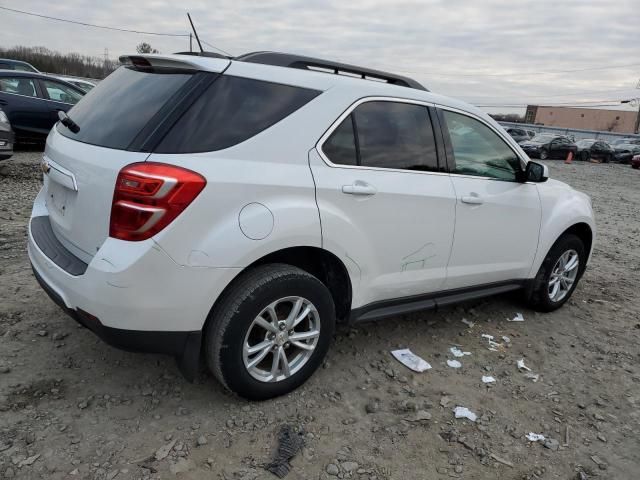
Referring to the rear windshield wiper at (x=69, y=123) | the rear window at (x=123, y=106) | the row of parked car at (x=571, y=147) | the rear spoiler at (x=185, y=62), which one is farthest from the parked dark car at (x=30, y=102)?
the row of parked car at (x=571, y=147)

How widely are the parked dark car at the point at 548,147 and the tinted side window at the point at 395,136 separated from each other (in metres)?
24.6

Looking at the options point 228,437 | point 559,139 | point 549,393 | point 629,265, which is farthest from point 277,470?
point 559,139

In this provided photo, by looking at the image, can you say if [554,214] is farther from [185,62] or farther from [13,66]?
[13,66]

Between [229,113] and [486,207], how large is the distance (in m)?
1.97

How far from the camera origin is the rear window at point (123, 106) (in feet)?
8.12

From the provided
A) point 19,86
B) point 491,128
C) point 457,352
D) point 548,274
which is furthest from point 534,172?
point 19,86

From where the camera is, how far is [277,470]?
7.80 feet

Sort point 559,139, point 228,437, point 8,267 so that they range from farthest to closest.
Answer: point 559,139 < point 8,267 < point 228,437

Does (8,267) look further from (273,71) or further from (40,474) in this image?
(273,71)

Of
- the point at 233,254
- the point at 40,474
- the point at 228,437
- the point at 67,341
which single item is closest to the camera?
the point at 40,474

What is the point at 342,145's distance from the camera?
9.38ft

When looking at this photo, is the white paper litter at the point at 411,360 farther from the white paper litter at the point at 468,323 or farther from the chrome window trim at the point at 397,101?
the chrome window trim at the point at 397,101

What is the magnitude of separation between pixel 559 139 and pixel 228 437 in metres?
28.8

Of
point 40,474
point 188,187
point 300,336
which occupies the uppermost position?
point 188,187
